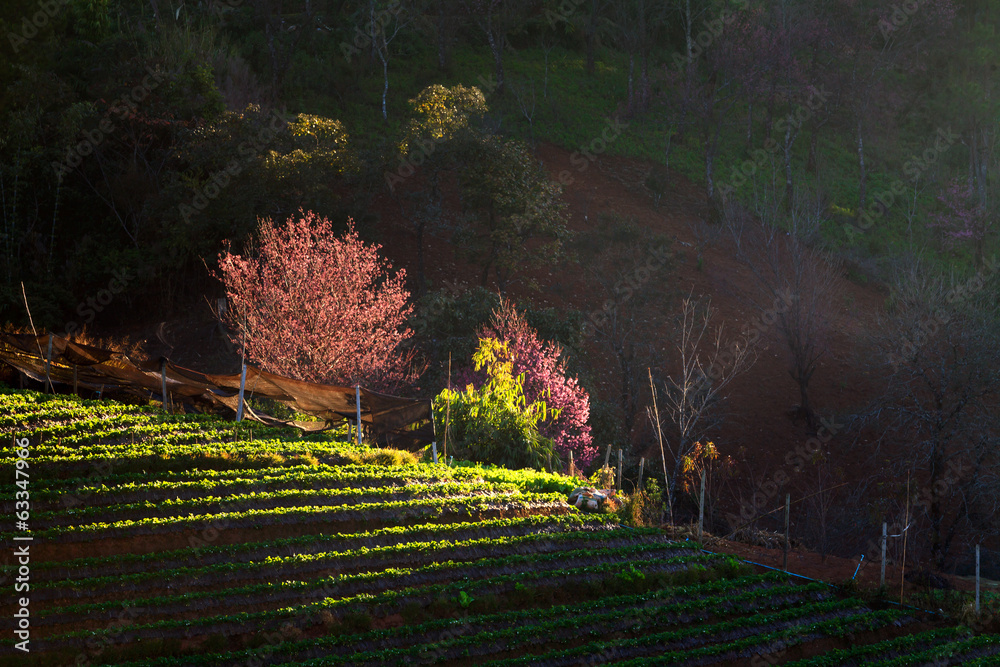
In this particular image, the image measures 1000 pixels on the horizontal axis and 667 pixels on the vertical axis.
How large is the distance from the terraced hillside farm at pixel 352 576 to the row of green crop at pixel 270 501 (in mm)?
32

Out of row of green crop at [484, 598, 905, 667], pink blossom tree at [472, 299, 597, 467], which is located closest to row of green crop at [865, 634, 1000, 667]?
row of green crop at [484, 598, 905, 667]

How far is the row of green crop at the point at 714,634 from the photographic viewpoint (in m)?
9.42

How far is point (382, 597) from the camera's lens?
10188 mm

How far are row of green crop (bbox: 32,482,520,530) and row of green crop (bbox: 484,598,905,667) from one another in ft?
14.7

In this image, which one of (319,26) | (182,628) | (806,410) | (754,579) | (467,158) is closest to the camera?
(182,628)

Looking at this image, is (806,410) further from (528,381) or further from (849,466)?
(528,381)

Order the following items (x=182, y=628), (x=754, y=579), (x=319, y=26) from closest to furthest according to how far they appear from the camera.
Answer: (x=182, y=628) < (x=754, y=579) < (x=319, y=26)

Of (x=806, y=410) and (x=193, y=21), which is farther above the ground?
(x=193, y=21)

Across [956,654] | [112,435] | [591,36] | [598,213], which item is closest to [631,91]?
[591,36]

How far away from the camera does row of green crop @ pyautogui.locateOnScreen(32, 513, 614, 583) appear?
9875mm

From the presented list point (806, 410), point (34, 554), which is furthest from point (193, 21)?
point (34, 554)

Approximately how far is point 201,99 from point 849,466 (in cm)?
2649

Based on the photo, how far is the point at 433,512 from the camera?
42.4 feet

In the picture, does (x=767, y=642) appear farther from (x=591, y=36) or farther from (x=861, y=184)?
(x=591, y=36)
